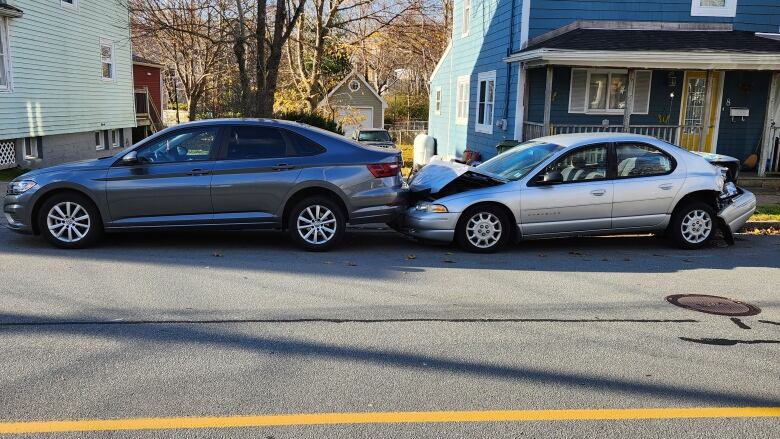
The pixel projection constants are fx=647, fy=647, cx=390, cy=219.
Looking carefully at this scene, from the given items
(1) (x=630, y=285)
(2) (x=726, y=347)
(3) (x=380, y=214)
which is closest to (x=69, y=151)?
(3) (x=380, y=214)

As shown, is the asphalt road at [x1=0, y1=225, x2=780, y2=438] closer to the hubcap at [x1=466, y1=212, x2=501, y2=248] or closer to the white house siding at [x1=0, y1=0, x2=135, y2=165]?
the hubcap at [x1=466, y1=212, x2=501, y2=248]

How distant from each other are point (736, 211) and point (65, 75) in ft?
62.7

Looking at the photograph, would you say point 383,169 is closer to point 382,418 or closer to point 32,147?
point 382,418

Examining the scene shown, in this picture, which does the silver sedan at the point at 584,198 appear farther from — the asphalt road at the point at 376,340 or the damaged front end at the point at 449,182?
the asphalt road at the point at 376,340

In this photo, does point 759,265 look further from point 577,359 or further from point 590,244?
point 577,359

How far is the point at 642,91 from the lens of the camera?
16062 mm

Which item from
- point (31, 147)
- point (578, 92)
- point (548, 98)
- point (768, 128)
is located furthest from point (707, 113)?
point (31, 147)

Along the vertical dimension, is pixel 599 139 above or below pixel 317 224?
above

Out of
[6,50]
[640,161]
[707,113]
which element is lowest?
[640,161]

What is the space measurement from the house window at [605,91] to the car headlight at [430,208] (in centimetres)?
880

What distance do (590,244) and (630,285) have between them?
245 cm

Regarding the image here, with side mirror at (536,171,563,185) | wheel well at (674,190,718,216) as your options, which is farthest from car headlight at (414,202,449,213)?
wheel well at (674,190,718,216)

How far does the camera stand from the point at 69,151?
20703 millimetres

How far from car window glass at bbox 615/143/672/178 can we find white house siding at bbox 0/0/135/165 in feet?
48.7
